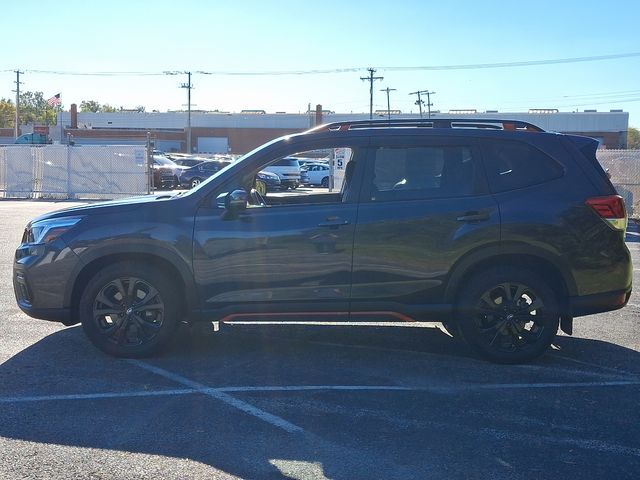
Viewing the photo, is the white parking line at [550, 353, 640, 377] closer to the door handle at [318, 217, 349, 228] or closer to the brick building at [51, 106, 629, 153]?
the door handle at [318, 217, 349, 228]

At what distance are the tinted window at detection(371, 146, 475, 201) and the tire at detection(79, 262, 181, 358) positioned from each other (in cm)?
207

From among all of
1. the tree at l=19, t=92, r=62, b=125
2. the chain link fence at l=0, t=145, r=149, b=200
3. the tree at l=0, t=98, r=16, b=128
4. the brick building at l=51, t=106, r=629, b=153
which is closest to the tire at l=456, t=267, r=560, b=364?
the chain link fence at l=0, t=145, r=149, b=200

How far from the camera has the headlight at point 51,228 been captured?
20.8ft

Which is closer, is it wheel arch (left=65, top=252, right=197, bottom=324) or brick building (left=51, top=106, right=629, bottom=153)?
wheel arch (left=65, top=252, right=197, bottom=324)

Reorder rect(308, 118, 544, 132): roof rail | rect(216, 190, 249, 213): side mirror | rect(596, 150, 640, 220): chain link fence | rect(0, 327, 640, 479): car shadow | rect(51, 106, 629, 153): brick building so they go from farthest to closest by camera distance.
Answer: rect(51, 106, 629, 153): brick building, rect(596, 150, 640, 220): chain link fence, rect(308, 118, 544, 132): roof rail, rect(216, 190, 249, 213): side mirror, rect(0, 327, 640, 479): car shadow

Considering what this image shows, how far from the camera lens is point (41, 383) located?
575cm

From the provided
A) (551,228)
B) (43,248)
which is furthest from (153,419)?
(551,228)

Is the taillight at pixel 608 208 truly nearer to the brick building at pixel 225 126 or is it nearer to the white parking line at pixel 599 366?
the white parking line at pixel 599 366

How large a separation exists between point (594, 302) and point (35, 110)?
5672 inches

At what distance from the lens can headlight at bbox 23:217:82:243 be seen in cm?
635

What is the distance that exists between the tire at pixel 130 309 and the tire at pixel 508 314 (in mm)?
2593

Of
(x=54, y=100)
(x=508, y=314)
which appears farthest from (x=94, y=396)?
(x=54, y=100)

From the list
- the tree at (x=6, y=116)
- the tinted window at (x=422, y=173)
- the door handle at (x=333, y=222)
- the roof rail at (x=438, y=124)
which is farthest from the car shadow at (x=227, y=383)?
the tree at (x=6, y=116)

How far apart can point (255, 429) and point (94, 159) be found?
24525mm
